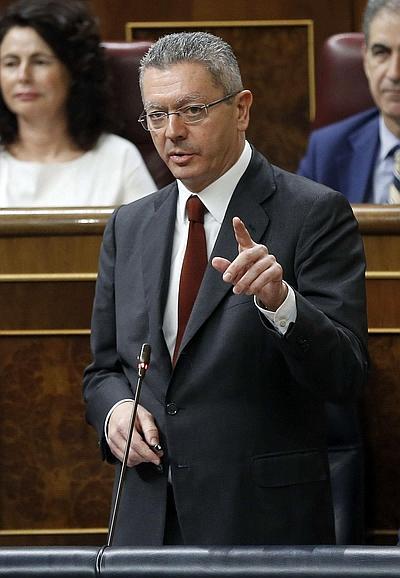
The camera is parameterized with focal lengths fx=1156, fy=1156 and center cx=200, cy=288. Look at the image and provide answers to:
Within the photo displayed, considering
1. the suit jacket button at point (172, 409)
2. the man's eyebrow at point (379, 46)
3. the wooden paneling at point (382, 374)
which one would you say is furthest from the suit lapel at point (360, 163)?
the suit jacket button at point (172, 409)

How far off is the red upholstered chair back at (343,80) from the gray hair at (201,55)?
847mm

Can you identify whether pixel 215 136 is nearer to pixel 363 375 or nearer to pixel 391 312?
pixel 363 375

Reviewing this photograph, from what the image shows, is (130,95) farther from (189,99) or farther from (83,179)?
(189,99)

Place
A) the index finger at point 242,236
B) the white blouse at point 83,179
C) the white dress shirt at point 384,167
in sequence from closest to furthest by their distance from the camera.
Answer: the index finger at point 242,236
the white dress shirt at point 384,167
the white blouse at point 83,179

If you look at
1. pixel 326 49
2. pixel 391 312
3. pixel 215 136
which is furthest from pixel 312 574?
pixel 326 49

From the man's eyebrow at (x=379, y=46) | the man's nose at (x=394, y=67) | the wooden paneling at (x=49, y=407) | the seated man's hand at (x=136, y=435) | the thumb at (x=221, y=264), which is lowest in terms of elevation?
the wooden paneling at (x=49, y=407)

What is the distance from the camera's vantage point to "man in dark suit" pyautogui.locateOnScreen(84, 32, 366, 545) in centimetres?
98

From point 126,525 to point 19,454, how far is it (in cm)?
37

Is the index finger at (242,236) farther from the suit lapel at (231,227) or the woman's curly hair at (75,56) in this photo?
the woman's curly hair at (75,56)

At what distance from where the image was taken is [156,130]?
3.29ft

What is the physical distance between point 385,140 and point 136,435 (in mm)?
812

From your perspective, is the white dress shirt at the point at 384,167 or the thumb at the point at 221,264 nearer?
the thumb at the point at 221,264

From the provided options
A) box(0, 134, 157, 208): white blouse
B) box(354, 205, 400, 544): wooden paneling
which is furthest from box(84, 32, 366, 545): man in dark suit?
box(0, 134, 157, 208): white blouse

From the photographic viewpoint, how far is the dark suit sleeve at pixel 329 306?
2.97 feet
